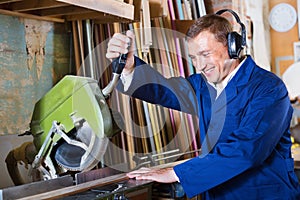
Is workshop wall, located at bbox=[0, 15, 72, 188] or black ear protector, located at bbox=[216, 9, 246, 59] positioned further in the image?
workshop wall, located at bbox=[0, 15, 72, 188]

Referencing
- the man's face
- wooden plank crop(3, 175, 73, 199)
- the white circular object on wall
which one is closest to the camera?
wooden plank crop(3, 175, 73, 199)

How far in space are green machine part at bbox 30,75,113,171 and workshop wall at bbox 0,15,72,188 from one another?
0.65 feet

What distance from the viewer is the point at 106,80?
220cm

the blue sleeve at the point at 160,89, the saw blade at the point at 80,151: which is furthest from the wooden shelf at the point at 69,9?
the saw blade at the point at 80,151

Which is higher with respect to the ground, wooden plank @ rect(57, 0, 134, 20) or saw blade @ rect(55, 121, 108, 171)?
wooden plank @ rect(57, 0, 134, 20)

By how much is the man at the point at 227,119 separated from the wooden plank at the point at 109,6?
116 millimetres

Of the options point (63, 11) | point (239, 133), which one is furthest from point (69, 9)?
point (239, 133)

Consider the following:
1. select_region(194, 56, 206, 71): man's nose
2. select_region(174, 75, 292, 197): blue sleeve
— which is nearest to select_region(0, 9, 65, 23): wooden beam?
select_region(194, 56, 206, 71): man's nose

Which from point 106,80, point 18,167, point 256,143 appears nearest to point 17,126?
point 18,167

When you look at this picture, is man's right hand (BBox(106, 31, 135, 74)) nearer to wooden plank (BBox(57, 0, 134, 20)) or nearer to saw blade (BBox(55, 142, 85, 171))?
wooden plank (BBox(57, 0, 134, 20))

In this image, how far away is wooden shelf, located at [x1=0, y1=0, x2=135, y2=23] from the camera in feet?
5.66

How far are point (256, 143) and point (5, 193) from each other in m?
0.90

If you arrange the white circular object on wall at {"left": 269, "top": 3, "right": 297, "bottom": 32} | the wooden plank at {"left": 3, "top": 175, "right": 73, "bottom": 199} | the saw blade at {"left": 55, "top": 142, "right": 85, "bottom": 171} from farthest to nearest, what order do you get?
the white circular object on wall at {"left": 269, "top": 3, "right": 297, "bottom": 32}, the saw blade at {"left": 55, "top": 142, "right": 85, "bottom": 171}, the wooden plank at {"left": 3, "top": 175, "right": 73, "bottom": 199}

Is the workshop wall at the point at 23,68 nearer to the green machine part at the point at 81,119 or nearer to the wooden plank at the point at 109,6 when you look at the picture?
the green machine part at the point at 81,119
